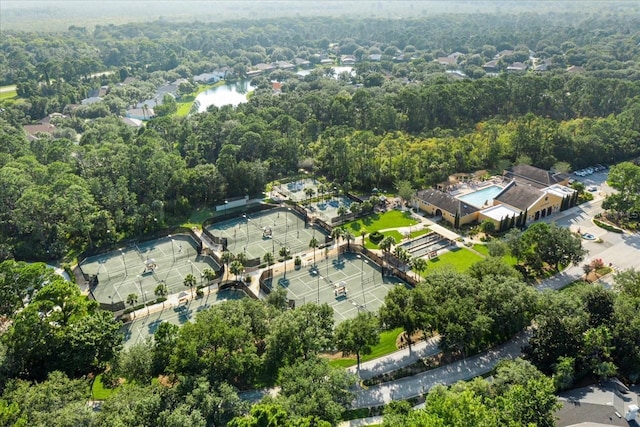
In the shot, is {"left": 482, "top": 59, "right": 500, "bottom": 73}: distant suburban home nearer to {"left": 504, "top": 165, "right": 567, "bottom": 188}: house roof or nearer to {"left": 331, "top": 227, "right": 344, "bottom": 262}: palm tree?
{"left": 504, "top": 165, "right": 567, "bottom": 188}: house roof

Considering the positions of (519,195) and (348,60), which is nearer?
(519,195)

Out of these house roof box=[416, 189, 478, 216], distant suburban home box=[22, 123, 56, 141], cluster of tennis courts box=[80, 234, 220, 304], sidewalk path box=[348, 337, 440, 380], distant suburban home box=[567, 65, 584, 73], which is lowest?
sidewalk path box=[348, 337, 440, 380]

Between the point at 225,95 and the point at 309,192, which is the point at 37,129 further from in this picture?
the point at 309,192

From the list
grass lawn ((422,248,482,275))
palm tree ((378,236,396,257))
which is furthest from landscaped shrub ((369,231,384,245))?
grass lawn ((422,248,482,275))

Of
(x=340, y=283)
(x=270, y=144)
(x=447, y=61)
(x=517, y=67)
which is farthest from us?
(x=447, y=61)

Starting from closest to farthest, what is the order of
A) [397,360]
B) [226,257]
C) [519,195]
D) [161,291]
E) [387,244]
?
[397,360] < [161,291] < [226,257] < [387,244] < [519,195]

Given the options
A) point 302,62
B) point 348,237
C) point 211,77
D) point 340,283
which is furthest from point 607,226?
point 302,62

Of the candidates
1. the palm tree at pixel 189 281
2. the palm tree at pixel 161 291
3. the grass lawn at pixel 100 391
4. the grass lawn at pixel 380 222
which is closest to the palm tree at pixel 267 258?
the palm tree at pixel 189 281
